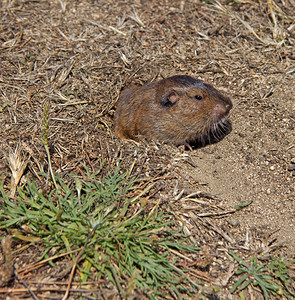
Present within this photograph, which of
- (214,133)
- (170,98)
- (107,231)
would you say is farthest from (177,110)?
(107,231)

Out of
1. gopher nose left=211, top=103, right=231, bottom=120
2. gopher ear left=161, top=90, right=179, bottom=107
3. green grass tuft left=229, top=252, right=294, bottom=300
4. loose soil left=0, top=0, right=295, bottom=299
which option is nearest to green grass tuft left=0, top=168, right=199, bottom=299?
loose soil left=0, top=0, right=295, bottom=299

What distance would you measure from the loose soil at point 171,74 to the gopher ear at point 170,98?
609 millimetres

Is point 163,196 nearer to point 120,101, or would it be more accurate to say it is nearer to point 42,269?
point 42,269

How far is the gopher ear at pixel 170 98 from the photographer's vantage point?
15.9 feet

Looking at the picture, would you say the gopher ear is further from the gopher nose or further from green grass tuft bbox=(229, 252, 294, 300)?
green grass tuft bbox=(229, 252, 294, 300)

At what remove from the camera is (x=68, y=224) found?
3.39 m

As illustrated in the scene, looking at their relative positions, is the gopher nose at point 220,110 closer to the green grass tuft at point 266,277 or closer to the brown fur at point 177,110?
the brown fur at point 177,110

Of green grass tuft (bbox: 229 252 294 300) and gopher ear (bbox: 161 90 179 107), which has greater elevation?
gopher ear (bbox: 161 90 179 107)

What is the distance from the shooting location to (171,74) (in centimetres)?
564

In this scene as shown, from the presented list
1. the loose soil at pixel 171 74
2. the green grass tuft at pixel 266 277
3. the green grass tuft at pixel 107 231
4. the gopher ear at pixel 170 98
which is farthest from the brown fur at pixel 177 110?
the green grass tuft at pixel 266 277

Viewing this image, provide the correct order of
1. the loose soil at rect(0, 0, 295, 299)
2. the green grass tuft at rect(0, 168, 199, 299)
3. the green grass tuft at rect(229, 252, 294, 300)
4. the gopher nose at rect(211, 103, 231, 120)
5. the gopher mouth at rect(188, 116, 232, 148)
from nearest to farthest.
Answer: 1. the green grass tuft at rect(0, 168, 199, 299)
2. the green grass tuft at rect(229, 252, 294, 300)
3. the loose soil at rect(0, 0, 295, 299)
4. the gopher nose at rect(211, 103, 231, 120)
5. the gopher mouth at rect(188, 116, 232, 148)

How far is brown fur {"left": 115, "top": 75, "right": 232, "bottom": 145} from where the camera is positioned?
481 centimetres

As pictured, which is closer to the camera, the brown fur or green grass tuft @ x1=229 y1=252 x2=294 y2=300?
green grass tuft @ x1=229 y1=252 x2=294 y2=300

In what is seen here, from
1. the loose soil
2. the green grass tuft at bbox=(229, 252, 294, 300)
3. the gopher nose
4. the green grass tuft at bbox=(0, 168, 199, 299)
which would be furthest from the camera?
the gopher nose
